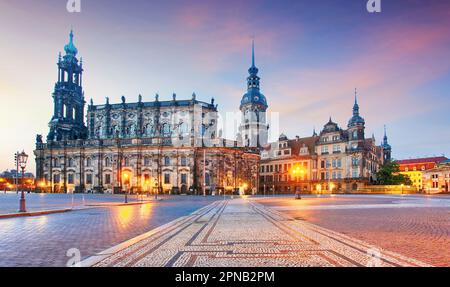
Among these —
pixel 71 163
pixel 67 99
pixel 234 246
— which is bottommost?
pixel 234 246

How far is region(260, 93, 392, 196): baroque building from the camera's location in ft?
241

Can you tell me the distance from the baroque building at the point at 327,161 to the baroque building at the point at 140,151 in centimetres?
1167

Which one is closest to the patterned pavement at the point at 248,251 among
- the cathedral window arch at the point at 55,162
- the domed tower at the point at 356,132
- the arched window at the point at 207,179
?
the arched window at the point at 207,179

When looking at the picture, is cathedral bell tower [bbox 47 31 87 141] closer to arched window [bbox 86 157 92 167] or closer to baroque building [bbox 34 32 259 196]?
baroque building [bbox 34 32 259 196]

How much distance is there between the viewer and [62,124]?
8344 cm

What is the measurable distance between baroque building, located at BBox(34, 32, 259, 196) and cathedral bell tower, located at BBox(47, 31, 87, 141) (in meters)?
0.22

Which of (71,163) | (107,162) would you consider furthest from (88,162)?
(107,162)

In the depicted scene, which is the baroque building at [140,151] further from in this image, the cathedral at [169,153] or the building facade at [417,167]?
the building facade at [417,167]

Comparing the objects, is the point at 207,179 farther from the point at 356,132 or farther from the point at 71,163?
the point at 356,132

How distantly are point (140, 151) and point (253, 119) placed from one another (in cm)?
3685

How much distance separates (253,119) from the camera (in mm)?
96250

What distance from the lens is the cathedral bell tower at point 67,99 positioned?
83000 mm
